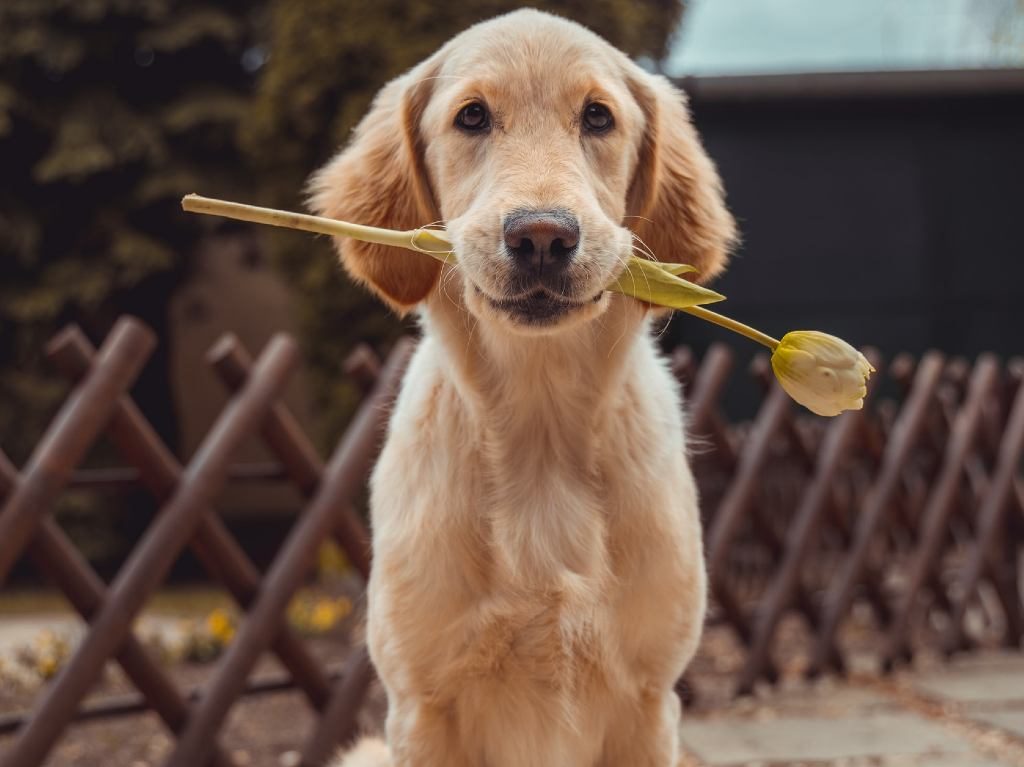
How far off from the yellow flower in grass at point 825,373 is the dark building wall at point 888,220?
7.72 m

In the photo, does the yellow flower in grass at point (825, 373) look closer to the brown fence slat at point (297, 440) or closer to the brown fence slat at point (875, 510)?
the brown fence slat at point (297, 440)

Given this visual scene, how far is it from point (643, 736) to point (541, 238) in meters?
1.10

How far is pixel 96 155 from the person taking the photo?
8.56 m

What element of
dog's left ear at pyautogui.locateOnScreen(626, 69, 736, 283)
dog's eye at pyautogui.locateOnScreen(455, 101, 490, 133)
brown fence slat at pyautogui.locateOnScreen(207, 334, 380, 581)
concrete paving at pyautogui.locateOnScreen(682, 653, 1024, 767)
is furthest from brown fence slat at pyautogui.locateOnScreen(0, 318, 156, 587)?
concrete paving at pyautogui.locateOnScreen(682, 653, 1024, 767)

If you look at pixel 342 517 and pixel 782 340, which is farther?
pixel 342 517

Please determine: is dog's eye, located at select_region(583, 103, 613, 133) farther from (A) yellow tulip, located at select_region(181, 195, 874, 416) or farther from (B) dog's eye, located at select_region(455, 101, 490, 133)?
(A) yellow tulip, located at select_region(181, 195, 874, 416)

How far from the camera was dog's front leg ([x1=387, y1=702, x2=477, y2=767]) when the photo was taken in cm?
231

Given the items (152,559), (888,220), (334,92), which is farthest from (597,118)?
(888,220)

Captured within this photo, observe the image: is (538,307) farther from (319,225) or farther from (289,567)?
(289,567)

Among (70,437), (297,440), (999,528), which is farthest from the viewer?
(999,528)

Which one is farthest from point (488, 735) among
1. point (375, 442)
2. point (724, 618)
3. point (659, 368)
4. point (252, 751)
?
point (724, 618)

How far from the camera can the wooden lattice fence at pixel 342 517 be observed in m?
3.37

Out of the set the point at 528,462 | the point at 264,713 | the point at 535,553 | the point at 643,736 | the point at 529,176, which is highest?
the point at 529,176

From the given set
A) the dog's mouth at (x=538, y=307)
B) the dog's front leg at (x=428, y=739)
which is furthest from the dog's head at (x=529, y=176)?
the dog's front leg at (x=428, y=739)
